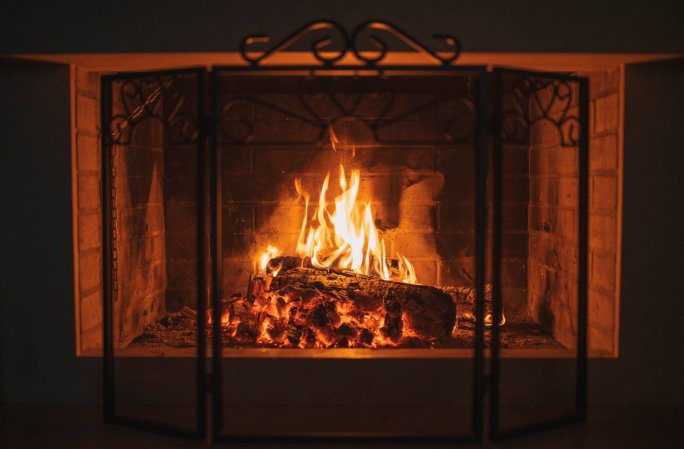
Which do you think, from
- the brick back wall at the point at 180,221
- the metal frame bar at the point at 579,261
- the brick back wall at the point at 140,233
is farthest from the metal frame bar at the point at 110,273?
the metal frame bar at the point at 579,261

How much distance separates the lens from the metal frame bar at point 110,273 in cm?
227

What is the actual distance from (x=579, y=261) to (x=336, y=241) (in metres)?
1.15

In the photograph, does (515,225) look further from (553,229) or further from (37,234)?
(37,234)

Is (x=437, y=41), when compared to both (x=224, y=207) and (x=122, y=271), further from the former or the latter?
(x=122, y=271)

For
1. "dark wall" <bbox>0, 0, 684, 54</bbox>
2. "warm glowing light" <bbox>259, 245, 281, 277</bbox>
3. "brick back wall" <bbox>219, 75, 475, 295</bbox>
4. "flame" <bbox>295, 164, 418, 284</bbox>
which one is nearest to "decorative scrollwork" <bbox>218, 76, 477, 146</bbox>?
"brick back wall" <bbox>219, 75, 475, 295</bbox>

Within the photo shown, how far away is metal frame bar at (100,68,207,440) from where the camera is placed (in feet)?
7.43

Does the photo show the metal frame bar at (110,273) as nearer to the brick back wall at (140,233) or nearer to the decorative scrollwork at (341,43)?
the decorative scrollwork at (341,43)

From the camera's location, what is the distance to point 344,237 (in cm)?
312

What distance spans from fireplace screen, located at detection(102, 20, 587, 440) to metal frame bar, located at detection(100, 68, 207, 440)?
0.04 feet

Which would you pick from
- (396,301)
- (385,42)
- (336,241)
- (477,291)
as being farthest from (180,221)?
(477,291)

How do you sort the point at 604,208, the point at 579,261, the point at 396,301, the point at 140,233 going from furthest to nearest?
the point at 140,233 → the point at 396,301 → the point at 604,208 → the point at 579,261

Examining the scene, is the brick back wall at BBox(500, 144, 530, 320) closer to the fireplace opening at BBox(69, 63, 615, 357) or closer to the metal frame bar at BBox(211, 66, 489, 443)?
the fireplace opening at BBox(69, 63, 615, 357)

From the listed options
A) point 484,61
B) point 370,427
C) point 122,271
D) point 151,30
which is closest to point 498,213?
point 484,61

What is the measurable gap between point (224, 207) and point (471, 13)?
1507 mm
